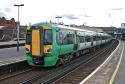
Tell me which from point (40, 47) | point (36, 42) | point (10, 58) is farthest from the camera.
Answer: point (10, 58)

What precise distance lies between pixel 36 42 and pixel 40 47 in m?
0.51

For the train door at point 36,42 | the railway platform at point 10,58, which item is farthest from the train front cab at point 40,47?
the railway platform at point 10,58

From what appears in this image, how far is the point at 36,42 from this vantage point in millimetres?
20844

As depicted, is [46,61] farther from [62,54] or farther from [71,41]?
[71,41]

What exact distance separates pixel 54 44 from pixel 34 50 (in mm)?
1377

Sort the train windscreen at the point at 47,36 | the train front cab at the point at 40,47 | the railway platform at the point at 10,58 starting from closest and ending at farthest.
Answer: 1. the train front cab at the point at 40,47
2. the train windscreen at the point at 47,36
3. the railway platform at the point at 10,58

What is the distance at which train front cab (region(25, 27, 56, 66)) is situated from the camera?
20500 millimetres

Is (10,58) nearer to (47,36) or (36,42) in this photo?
(36,42)

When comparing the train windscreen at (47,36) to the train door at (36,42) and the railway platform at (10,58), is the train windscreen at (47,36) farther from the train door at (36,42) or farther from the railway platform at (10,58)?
the railway platform at (10,58)

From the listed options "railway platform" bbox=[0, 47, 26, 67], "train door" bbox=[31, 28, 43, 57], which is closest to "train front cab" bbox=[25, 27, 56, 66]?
"train door" bbox=[31, 28, 43, 57]

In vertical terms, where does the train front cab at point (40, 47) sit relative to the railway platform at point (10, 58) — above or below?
above

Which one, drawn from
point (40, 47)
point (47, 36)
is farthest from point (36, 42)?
point (47, 36)

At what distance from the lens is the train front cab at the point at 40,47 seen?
2050cm

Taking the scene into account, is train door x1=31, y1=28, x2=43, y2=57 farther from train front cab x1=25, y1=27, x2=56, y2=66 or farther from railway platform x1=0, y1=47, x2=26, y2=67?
railway platform x1=0, y1=47, x2=26, y2=67
